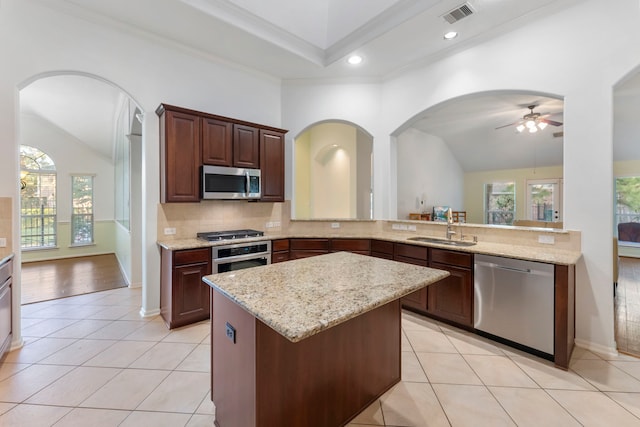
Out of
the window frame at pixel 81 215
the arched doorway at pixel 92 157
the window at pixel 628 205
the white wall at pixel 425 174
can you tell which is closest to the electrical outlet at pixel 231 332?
the arched doorway at pixel 92 157

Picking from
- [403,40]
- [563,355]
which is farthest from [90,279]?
[563,355]

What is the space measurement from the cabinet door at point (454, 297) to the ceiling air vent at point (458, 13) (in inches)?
102

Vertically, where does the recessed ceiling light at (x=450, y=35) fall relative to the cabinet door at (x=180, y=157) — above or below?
above

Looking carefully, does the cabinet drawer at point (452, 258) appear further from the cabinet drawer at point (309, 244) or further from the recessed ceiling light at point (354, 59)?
the recessed ceiling light at point (354, 59)

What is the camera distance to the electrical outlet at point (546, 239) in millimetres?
2822

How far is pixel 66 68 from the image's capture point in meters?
2.79

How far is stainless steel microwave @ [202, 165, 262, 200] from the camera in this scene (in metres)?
3.34

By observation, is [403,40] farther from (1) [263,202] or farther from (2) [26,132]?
(2) [26,132]

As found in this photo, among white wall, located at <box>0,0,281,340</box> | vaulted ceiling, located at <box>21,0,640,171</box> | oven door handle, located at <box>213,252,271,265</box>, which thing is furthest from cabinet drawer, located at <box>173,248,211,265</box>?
vaulted ceiling, located at <box>21,0,640,171</box>

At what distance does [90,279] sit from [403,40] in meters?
6.20

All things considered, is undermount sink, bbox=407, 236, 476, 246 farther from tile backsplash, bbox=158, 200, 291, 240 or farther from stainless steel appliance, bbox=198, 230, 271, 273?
tile backsplash, bbox=158, 200, 291, 240

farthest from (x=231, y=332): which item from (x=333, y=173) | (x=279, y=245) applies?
(x=333, y=173)

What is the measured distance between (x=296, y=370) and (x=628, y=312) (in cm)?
442

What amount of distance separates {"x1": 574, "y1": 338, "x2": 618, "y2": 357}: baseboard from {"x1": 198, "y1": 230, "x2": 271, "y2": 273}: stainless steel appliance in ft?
10.9
